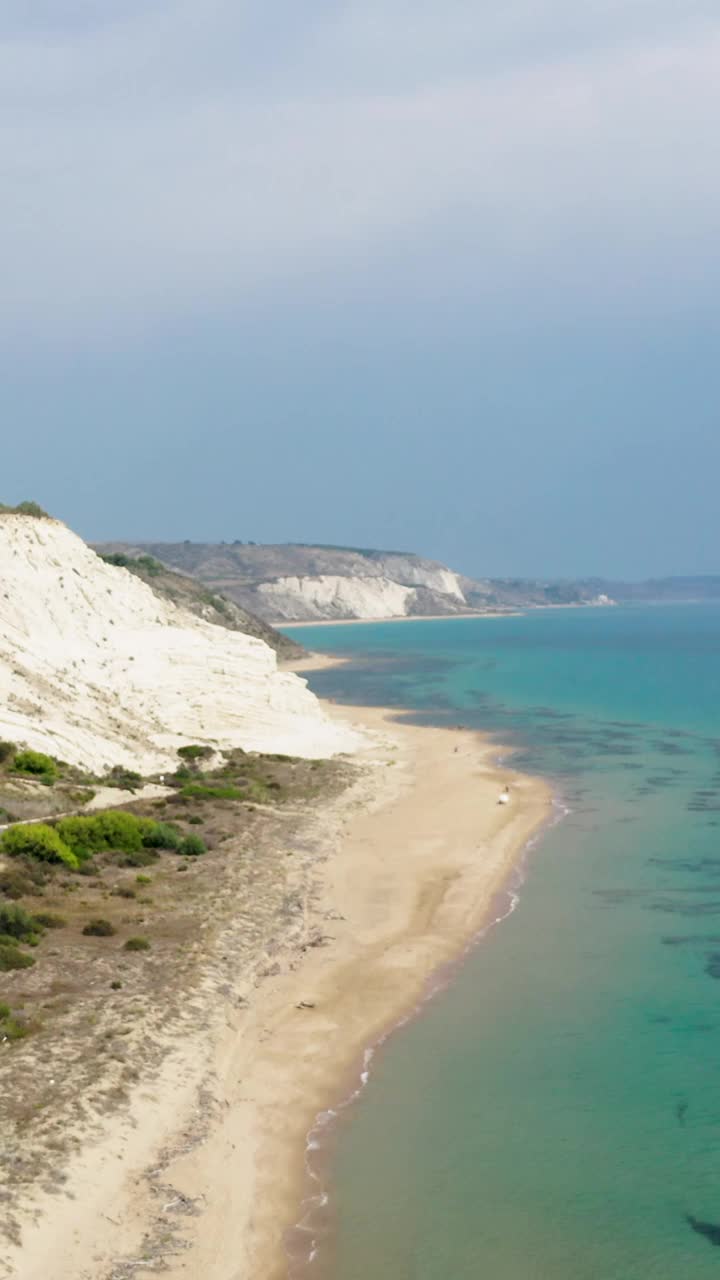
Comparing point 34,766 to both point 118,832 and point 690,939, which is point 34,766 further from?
point 690,939

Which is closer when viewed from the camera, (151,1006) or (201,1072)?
(201,1072)

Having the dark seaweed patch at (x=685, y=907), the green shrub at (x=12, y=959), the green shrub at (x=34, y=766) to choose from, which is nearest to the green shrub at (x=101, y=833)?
the green shrub at (x=34, y=766)

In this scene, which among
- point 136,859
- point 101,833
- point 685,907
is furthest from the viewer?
point 101,833

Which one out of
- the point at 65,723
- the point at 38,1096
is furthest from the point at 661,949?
the point at 65,723

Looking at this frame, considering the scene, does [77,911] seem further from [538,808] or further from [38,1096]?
[538,808]

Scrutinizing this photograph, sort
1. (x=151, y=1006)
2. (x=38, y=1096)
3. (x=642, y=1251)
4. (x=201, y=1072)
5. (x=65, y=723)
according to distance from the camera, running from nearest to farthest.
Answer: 1. (x=642, y=1251)
2. (x=38, y=1096)
3. (x=201, y=1072)
4. (x=151, y=1006)
5. (x=65, y=723)

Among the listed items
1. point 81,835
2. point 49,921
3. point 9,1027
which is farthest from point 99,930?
point 81,835

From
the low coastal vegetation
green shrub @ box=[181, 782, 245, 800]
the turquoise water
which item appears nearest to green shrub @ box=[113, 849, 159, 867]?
the low coastal vegetation

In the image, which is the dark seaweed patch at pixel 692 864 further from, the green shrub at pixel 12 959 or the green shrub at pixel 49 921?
the green shrub at pixel 12 959
